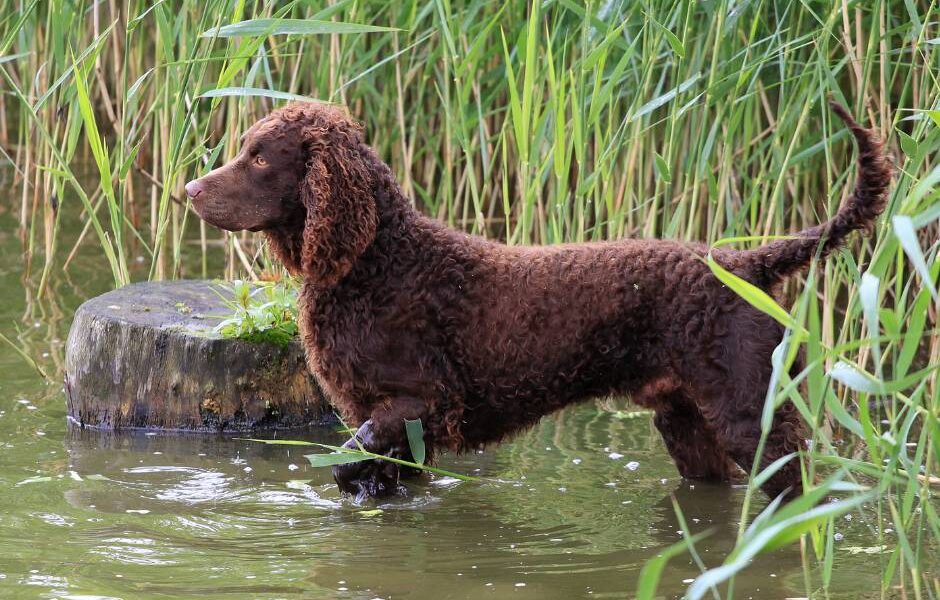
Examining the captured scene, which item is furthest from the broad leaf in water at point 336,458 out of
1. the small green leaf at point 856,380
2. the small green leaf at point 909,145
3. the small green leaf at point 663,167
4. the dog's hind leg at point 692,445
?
the small green leaf at point 909,145

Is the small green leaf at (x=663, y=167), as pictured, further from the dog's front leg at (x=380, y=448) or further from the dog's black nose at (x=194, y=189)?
the dog's black nose at (x=194, y=189)

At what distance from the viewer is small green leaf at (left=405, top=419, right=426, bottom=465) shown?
3555mm

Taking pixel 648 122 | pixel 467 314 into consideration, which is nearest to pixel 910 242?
pixel 467 314

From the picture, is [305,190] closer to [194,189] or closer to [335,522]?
[194,189]

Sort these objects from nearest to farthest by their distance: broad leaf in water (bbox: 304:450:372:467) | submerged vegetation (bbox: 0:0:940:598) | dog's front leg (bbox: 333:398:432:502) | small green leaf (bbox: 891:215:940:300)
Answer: small green leaf (bbox: 891:215:940:300), submerged vegetation (bbox: 0:0:940:598), broad leaf in water (bbox: 304:450:372:467), dog's front leg (bbox: 333:398:432:502)

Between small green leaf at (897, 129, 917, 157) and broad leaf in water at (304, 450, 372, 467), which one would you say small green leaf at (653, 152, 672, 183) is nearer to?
small green leaf at (897, 129, 917, 157)

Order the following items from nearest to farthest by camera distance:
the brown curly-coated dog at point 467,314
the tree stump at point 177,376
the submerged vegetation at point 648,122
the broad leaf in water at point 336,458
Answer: the submerged vegetation at point 648,122 → the broad leaf in water at point 336,458 → the brown curly-coated dog at point 467,314 → the tree stump at point 177,376

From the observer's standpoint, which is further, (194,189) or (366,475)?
(366,475)

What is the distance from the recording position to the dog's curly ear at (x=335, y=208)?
3.60m

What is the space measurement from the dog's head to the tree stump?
2.80 feet

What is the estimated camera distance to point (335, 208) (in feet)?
11.9

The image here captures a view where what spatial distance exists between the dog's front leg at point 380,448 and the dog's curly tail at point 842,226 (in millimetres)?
1111

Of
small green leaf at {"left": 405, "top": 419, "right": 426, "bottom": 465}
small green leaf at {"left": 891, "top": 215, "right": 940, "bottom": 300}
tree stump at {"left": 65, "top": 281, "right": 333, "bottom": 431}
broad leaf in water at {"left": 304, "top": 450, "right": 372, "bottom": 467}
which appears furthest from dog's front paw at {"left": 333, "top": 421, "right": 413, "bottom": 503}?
small green leaf at {"left": 891, "top": 215, "right": 940, "bottom": 300}

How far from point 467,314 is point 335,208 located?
1.70ft
